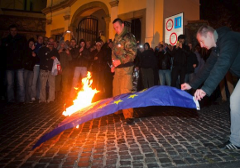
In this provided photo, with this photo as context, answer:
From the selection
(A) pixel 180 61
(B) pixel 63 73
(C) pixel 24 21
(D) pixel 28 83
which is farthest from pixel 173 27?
(C) pixel 24 21

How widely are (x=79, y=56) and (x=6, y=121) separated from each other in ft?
15.9

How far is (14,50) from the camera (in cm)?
804

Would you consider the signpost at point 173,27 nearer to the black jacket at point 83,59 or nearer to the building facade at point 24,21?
the black jacket at point 83,59

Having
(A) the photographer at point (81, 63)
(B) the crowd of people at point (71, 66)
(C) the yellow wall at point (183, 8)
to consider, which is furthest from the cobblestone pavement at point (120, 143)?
(C) the yellow wall at point (183, 8)

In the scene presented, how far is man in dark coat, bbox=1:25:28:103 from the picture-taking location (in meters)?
7.98

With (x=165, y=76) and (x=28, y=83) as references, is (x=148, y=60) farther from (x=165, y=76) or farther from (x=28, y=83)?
(x=28, y=83)

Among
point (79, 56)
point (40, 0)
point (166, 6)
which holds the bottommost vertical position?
point (79, 56)

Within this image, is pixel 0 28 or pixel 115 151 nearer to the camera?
pixel 115 151

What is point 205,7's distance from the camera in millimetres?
24688

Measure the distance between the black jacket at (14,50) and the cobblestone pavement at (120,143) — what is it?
250 centimetres

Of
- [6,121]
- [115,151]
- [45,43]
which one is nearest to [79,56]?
[45,43]

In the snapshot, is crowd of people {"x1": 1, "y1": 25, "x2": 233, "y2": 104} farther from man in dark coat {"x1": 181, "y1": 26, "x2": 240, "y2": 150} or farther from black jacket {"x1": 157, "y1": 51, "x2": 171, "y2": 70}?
man in dark coat {"x1": 181, "y1": 26, "x2": 240, "y2": 150}

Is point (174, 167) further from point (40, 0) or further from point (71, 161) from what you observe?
Result: point (40, 0)

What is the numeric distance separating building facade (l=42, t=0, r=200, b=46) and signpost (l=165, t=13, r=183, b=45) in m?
0.38
